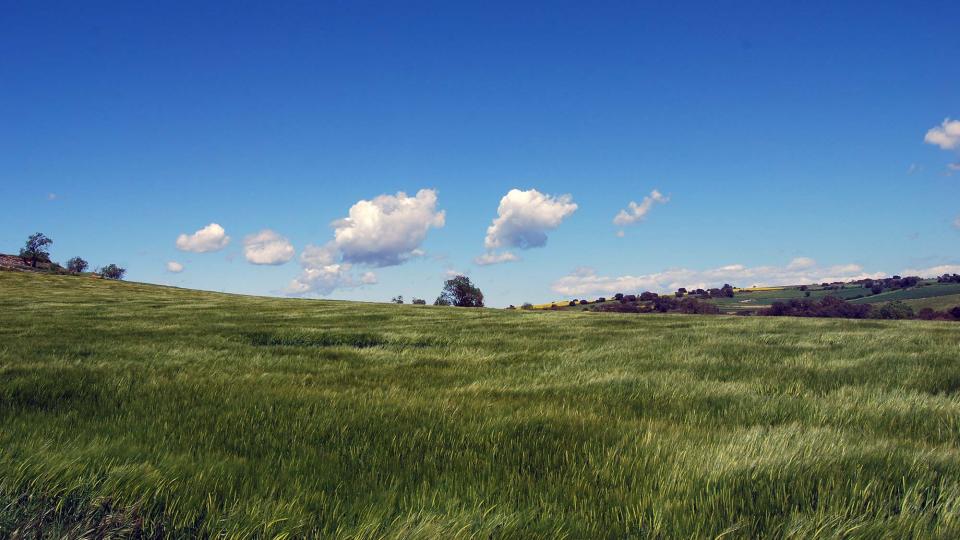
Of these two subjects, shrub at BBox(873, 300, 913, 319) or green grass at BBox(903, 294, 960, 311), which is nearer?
shrub at BBox(873, 300, 913, 319)

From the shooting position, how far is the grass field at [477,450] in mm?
2533

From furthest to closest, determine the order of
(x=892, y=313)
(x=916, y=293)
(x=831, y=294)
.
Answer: (x=831, y=294) → (x=916, y=293) → (x=892, y=313)

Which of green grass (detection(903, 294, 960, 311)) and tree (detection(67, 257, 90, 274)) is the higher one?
tree (detection(67, 257, 90, 274))

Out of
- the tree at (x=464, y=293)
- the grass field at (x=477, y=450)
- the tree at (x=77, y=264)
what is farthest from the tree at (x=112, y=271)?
the grass field at (x=477, y=450)

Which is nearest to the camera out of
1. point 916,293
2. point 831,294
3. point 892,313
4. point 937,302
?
point 892,313

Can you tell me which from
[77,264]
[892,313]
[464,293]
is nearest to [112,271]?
[77,264]

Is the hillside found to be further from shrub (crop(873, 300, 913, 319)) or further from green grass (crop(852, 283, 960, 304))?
shrub (crop(873, 300, 913, 319))

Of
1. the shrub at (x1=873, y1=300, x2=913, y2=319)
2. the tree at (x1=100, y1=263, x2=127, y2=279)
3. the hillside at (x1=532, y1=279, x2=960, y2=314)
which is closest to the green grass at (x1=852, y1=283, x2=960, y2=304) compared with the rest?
the hillside at (x1=532, y1=279, x2=960, y2=314)

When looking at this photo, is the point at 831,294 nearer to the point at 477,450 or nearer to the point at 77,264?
the point at 477,450

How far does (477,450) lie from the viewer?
3646 mm

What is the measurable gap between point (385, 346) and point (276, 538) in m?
8.49

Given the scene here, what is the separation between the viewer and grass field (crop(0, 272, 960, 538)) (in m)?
2.53

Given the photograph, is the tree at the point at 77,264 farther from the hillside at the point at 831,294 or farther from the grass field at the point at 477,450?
the grass field at the point at 477,450

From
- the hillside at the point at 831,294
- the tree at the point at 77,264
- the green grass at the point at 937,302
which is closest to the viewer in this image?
the green grass at the point at 937,302
